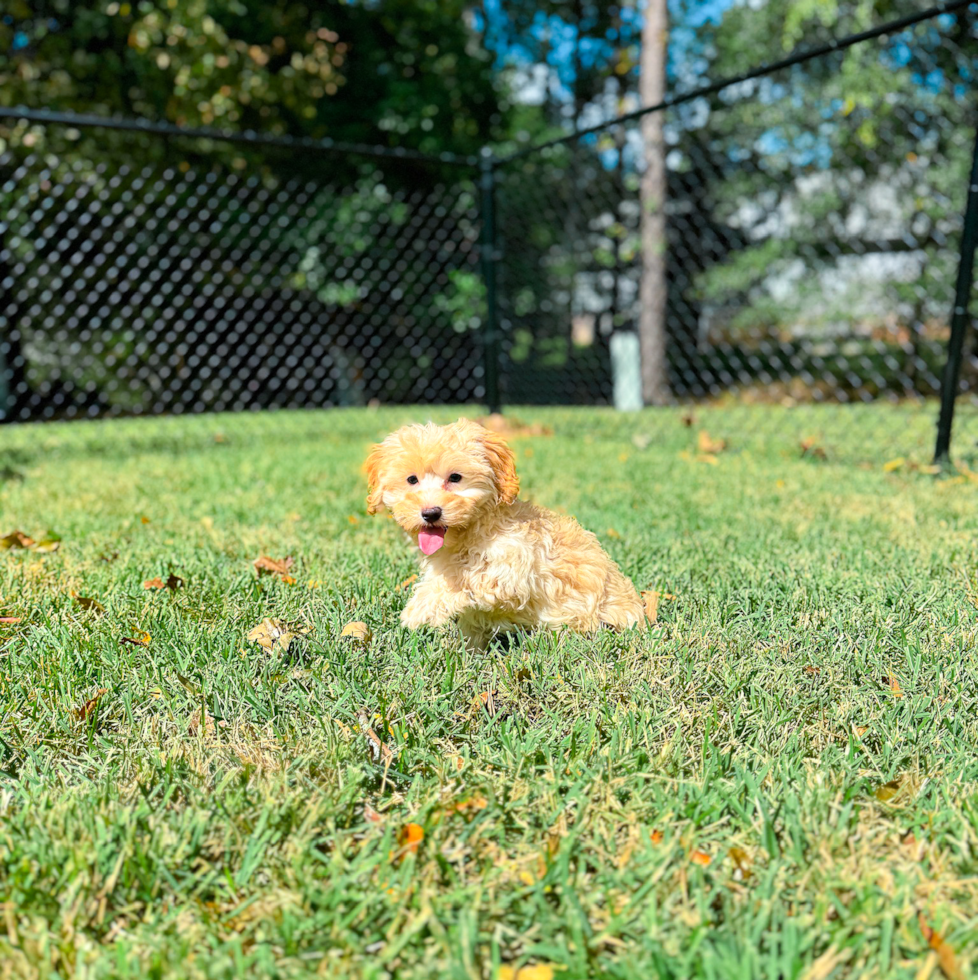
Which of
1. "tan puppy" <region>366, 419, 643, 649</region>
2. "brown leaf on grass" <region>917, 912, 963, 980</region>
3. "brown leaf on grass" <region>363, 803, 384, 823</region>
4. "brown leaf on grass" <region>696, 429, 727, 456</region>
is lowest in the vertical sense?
"brown leaf on grass" <region>696, 429, 727, 456</region>

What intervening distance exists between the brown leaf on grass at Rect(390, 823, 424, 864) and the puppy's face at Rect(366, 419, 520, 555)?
65cm

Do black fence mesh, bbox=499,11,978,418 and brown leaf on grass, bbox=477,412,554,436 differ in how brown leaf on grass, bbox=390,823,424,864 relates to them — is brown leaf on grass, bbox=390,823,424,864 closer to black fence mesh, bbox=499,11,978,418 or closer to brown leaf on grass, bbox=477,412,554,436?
brown leaf on grass, bbox=477,412,554,436

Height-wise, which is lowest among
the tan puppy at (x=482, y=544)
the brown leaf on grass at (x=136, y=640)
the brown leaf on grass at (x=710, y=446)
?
the brown leaf on grass at (x=710, y=446)

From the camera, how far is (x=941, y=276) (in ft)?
30.7

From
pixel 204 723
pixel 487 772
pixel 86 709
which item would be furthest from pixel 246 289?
pixel 487 772

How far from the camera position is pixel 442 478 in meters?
1.81

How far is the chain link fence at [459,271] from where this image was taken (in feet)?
30.4

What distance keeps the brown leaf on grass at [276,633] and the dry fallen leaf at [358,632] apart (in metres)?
0.11

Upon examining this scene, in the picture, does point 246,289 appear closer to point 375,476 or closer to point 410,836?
point 375,476

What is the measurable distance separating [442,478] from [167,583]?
1.04 meters

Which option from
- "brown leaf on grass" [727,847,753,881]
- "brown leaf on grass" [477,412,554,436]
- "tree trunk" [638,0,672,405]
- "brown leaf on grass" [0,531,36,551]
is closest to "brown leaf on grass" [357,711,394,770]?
"brown leaf on grass" [727,847,753,881]

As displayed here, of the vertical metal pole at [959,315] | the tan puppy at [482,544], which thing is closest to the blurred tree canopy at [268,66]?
the vertical metal pole at [959,315]

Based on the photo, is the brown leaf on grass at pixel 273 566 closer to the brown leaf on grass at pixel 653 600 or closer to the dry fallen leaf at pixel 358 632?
the dry fallen leaf at pixel 358 632

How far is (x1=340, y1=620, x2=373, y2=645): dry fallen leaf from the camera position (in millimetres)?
1977
